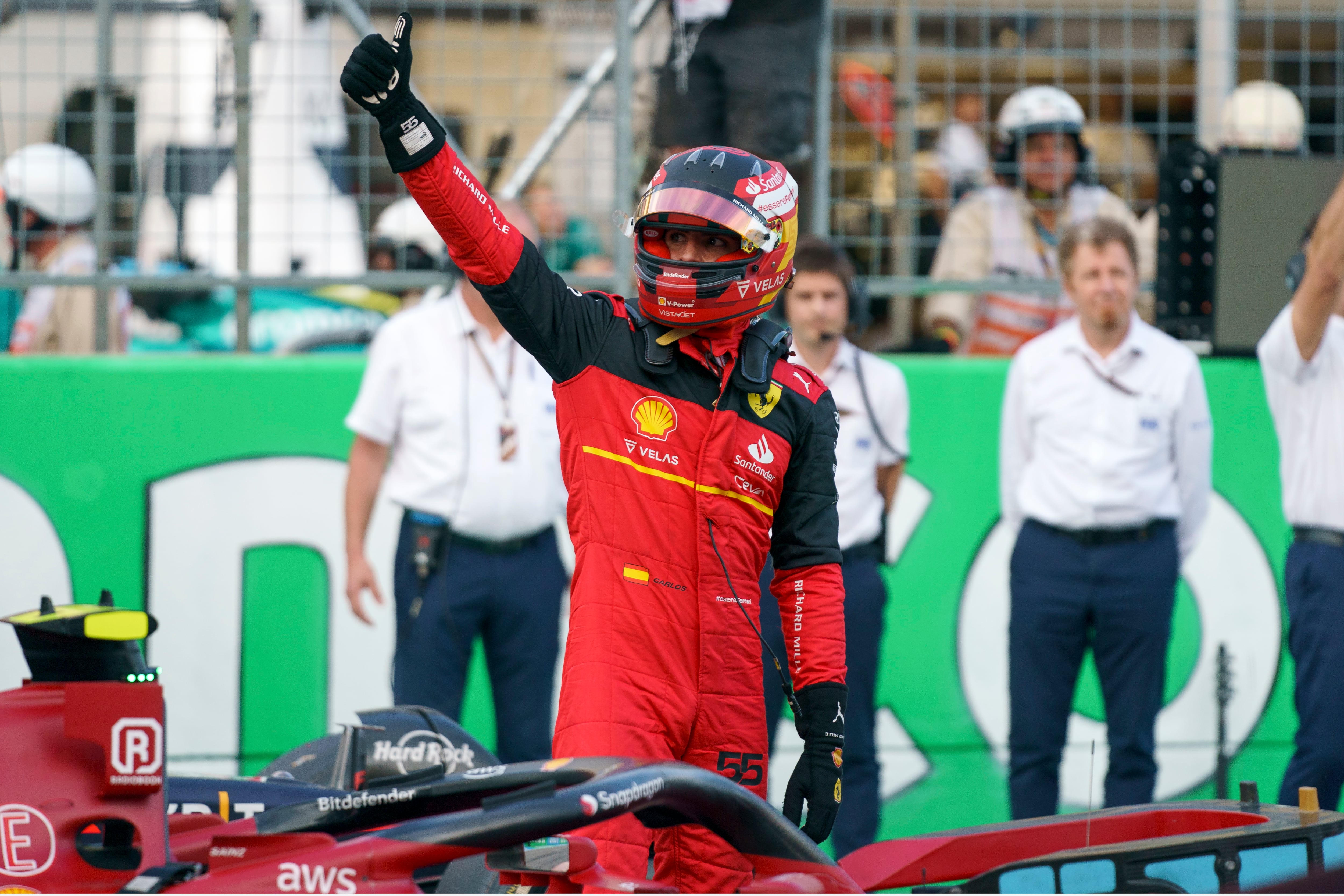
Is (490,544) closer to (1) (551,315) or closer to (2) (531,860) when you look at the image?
(1) (551,315)

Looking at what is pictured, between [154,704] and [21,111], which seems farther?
[21,111]

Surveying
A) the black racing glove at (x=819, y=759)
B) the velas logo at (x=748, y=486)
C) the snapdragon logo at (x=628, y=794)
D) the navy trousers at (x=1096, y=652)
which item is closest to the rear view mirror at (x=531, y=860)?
the snapdragon logo at (x=628, y=794)

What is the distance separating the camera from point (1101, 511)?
5.79 metres

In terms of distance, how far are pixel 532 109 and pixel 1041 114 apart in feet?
6.85

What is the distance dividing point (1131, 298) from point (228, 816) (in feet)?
13.0

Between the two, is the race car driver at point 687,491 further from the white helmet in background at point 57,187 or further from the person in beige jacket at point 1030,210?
the white helmet in background at point 57,187

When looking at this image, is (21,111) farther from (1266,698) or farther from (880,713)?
(1266,698)

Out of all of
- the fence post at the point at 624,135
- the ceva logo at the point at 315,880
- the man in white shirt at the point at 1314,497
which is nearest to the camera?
the ceva logo at the point at 315,880

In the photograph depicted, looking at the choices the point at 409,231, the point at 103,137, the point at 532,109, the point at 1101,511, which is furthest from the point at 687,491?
the point at 409,231

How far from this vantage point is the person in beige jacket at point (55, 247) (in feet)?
20.6

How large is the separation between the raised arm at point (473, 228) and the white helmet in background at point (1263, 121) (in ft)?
13.9

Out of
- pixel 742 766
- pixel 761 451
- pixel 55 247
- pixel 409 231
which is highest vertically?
pixel 409 231

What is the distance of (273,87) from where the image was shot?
644 cm

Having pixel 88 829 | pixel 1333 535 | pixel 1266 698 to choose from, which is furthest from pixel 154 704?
pixel 1266 698
